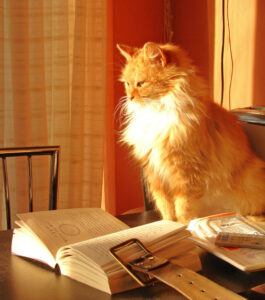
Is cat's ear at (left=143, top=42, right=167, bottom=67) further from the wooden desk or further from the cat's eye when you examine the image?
the wooden desk

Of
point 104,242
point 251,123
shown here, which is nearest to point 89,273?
point 104,242

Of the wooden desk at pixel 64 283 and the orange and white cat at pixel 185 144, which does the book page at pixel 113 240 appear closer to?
the wooden desk at pixel 64 283

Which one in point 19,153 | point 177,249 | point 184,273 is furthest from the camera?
point 19,153

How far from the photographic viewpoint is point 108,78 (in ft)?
7.79

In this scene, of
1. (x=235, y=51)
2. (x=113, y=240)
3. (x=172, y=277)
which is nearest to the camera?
(x=172, y=277)

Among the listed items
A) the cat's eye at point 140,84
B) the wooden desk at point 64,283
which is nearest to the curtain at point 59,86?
the cat's eye at point 140,84

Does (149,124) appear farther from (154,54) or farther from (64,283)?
(64,283)

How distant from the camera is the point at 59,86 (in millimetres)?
2111

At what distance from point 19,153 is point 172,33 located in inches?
49.6

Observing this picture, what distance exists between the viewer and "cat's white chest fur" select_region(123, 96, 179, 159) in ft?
4.79

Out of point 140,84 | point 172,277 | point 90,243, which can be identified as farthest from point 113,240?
point 140,84

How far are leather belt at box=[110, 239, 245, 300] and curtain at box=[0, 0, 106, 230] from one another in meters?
1.25

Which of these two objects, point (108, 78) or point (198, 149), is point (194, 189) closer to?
point (198, 149)

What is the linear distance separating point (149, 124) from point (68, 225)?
498mm
